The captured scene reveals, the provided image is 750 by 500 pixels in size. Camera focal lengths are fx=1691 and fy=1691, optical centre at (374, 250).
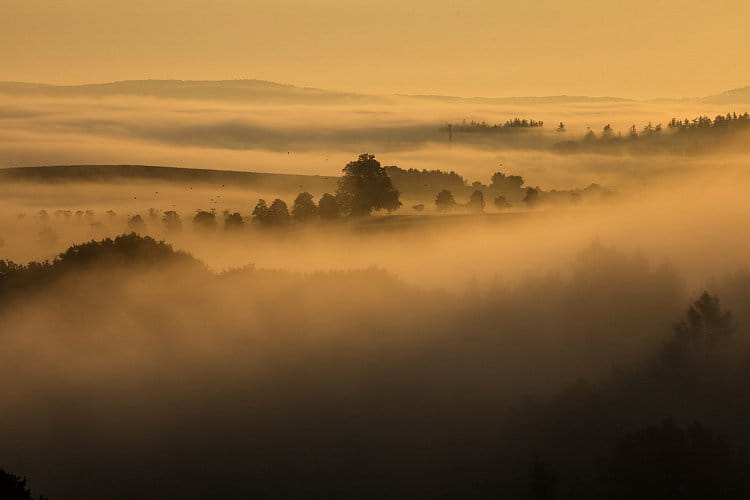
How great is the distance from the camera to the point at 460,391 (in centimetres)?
14850

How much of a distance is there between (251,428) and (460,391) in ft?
72.9

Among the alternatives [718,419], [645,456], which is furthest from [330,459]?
[718,419]

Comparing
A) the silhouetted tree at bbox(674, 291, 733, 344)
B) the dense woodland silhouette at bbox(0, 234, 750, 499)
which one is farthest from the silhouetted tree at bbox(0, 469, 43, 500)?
the silhouetted tree at bbox(674, 291, 733, 344)

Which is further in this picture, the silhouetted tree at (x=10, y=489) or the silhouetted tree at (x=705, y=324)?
the silhouetted tree at (x=705, y=324)

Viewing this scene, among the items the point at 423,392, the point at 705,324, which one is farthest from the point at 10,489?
the point at 705,324

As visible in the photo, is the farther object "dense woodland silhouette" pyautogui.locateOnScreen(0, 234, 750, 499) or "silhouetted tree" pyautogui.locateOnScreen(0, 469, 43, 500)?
"dense woodland silhouette" pyautogui.locateOnScreen(0, 234, 750, 499)

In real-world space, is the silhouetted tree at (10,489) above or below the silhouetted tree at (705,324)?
above

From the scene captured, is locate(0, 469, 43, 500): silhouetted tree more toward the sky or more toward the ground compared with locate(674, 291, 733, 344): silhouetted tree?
more toward the sky

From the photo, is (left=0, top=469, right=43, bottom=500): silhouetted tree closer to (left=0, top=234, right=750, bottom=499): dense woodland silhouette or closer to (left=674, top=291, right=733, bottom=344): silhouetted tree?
(left=0, top=234, right=750, bottom=499): dense woodland silhouette

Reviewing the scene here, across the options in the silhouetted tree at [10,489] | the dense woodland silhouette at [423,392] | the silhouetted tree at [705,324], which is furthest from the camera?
the silhouetted tree at [705,324]

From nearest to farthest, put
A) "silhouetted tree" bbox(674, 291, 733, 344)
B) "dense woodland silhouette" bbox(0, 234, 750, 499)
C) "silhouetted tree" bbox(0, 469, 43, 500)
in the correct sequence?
"silhouetted tree" bbox(0, 469, 43, 500), "dense woodland silhouette" bbox(0, 234, 750, 499), "silhouetted tree" bbox(674, 291, 733, 344)

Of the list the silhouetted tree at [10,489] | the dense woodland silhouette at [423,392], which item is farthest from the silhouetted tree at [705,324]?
the silhouetted tree at [10,489]

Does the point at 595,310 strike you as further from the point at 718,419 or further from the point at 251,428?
the point at 251,428

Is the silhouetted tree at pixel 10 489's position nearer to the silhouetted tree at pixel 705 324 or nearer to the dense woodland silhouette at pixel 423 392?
the dense woodland silhouette at pixel 423 392
